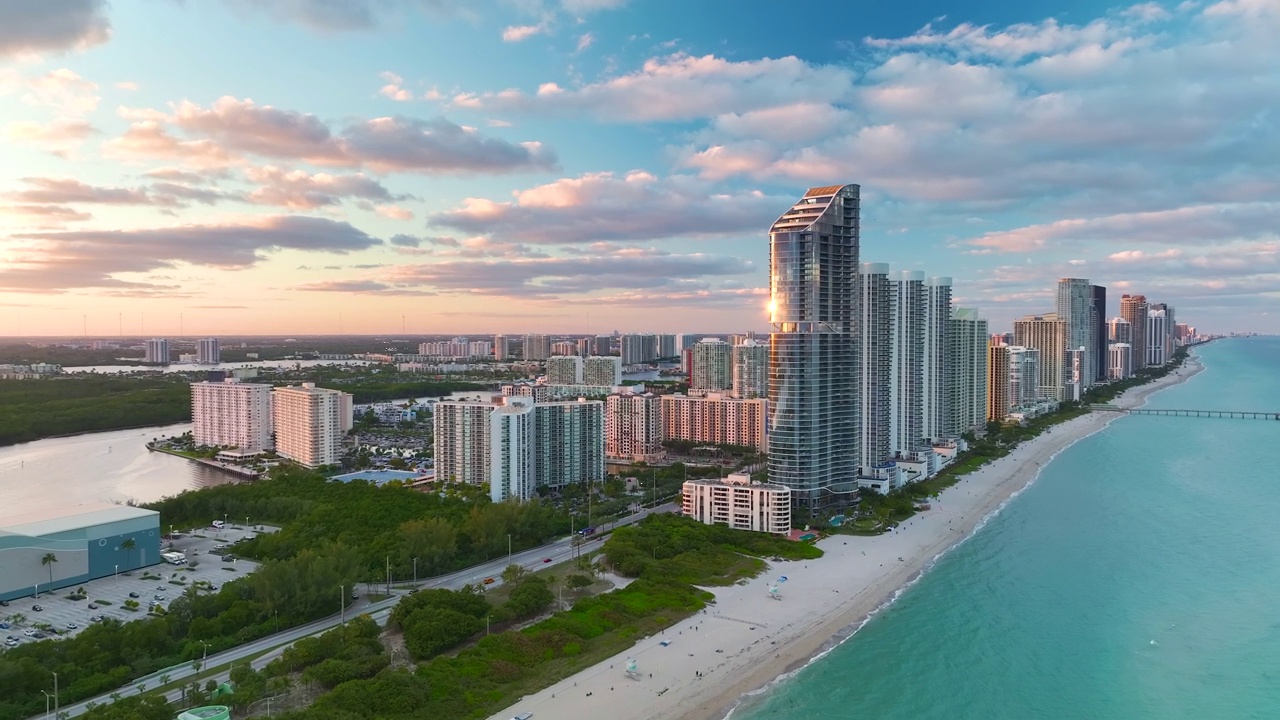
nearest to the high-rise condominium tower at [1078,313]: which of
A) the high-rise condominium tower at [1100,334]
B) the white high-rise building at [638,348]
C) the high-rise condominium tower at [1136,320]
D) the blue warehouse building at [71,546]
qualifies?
the high-rise condominium tower at [1100,334]

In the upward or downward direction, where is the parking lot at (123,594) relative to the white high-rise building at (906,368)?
downward

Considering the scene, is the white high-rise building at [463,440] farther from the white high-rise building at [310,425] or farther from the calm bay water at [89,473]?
A: the calm bay water at [89,473]

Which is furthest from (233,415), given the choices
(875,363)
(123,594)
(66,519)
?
(875,363)

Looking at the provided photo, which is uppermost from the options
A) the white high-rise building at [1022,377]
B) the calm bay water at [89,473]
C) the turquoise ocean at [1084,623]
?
the white high-rise building at [1022,377]

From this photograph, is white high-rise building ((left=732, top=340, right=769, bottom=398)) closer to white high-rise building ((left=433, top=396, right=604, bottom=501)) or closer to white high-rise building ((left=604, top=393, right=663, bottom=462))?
white high-rise building ((left=604, top=393, right=663, bottom=462))

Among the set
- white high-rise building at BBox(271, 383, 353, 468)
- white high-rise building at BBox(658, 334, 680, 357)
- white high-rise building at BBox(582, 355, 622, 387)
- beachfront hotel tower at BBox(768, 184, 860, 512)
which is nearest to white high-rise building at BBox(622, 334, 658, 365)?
white high-rise building at BBox(658, 334, 680, 357)

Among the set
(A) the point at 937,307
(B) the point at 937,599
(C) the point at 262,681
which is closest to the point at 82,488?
(C) the point at 262,681

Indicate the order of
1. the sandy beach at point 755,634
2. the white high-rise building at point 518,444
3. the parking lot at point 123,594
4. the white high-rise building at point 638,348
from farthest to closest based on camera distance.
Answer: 1. the white high-rise building at point 638,348
2. the white high-rise building at point 518,444
3. the parking lot at point 123,594
4. the sandy beach at point 755,634
